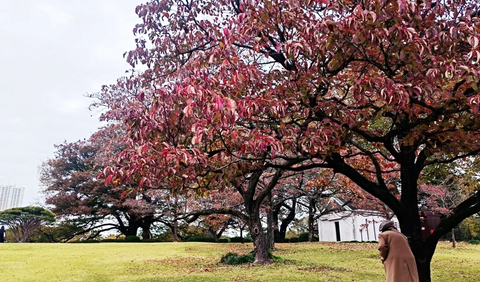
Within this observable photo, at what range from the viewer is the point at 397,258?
4590 mm

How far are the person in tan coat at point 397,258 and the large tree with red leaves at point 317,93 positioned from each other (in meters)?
1.16

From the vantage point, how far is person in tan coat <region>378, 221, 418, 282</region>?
14.9 feet

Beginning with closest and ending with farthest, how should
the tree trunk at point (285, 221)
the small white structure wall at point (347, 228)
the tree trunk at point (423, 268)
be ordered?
1. the tree trunk at point (423, 268)
2. the small white structure wall at point (347, 228)
3. the tree trunk at point (285, 221)

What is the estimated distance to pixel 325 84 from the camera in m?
4.54

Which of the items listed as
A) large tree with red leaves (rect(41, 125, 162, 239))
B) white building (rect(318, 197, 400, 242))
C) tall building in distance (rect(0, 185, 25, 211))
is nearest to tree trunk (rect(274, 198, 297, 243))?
white building (rect(318, 197, 400, 242))

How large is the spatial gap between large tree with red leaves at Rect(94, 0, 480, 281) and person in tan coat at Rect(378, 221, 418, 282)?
1.16 meters

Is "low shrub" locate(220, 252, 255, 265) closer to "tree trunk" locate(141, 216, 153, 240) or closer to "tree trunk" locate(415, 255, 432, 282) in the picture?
"tree trunk" locate(415, 255, 432, 282)

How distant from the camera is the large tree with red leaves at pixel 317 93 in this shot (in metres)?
3.46

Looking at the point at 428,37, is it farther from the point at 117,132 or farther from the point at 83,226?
the point at 83,226

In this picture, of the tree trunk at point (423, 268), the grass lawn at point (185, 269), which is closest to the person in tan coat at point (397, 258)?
the tree trunk at point (423, 268)

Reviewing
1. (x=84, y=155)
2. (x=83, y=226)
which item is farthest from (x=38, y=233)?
(x=84, y=155)

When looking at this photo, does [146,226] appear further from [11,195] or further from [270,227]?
[11,195]

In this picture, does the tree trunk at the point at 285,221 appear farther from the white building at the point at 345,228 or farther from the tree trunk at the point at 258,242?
the tree trunk at the point at 258,242

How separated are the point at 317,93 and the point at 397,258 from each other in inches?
88.2
